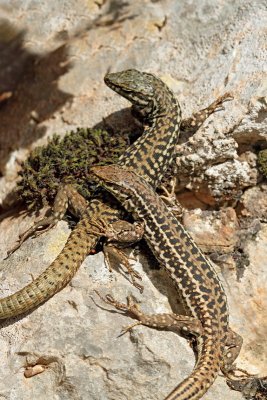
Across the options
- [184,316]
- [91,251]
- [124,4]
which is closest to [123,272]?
[91,251]

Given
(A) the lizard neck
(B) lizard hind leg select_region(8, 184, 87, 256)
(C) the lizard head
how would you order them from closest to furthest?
(B) lizard hind leg select_region(8, 184, 87, 256), (A) the lizard neck, (C) the lizard head

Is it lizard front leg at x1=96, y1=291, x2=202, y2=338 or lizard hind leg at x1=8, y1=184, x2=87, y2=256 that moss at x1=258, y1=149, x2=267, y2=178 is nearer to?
lizard front leg at x1=96, y1=291, x2=202, y2=338

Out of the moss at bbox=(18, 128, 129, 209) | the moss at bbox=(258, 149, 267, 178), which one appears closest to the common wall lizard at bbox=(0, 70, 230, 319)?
the moss at bbox=(18, 128, 129, 209)

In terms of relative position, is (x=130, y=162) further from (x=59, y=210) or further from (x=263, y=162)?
(x=263, y=162)

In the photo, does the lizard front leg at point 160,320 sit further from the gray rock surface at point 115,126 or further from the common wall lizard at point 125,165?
the common wall lizard at point 125,165

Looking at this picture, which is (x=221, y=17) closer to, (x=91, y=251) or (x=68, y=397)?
(x=91, y=251)

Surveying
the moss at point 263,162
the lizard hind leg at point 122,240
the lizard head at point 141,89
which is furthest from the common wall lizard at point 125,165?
the moss at point 263,162

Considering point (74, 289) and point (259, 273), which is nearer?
point (74, 289)
